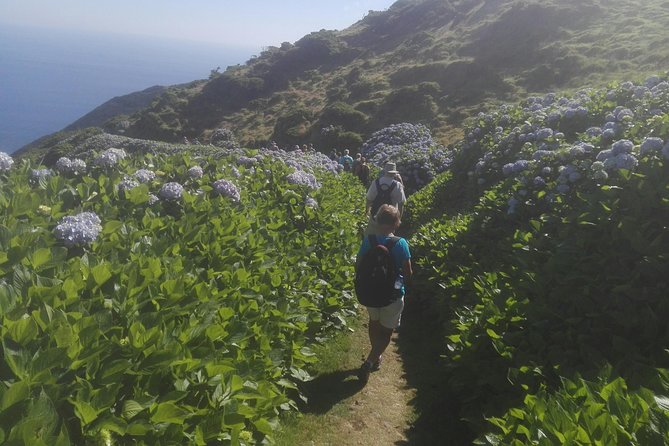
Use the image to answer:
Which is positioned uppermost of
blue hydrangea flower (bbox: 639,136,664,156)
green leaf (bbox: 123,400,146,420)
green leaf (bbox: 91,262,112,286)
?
green leaf (bbox: 91,262,112,286)

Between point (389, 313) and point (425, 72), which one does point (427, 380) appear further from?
point (425, 72)

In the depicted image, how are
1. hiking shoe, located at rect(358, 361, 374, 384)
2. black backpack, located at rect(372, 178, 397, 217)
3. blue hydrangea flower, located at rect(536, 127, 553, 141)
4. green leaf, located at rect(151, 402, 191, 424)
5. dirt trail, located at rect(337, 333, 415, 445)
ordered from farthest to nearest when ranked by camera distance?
black backpack, located at rect(372, 178, 397, 217)
blue hydrangea flower, located at rect(536, 127, 553, 141)
hiking shoe, located at rect(358, 361, 374, 384)
dirt trail, located at rect(337, 333, 415, 445)
green leaf, located at rect(151, 402, 191, 424)

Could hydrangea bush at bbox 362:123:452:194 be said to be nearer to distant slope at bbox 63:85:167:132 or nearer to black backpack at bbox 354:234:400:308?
black backpack at bbox 354:234:400:308

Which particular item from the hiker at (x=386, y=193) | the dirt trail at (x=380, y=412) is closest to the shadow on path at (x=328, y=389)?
the dirt trail at (x=380, y=412)

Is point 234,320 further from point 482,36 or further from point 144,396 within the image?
point 482,36

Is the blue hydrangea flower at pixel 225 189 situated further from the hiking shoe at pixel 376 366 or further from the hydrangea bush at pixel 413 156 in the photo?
the hydrangea bush at pixel 413 156

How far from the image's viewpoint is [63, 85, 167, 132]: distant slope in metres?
86.1

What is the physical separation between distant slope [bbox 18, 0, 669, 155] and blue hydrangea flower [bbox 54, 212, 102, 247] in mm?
24641

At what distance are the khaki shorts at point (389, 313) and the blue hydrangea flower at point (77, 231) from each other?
265 centimetres

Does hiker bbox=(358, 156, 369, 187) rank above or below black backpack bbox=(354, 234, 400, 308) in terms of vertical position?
below

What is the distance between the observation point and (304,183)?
7.70 metres

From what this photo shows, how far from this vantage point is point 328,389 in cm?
482

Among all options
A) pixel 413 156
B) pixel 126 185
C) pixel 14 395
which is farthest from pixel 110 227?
pixel 413 156

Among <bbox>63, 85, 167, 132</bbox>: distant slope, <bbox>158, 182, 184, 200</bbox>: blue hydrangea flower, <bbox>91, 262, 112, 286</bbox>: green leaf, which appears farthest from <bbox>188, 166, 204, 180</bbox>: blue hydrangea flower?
<bbox>63, 85, 167, 132</bbox>: distant slope
